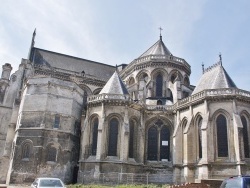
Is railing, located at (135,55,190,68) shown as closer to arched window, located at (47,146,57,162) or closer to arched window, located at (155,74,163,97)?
arched window, located at (155,74,163,97)

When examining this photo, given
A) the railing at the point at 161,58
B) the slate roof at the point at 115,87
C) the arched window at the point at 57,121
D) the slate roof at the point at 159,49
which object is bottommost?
the arched window at the point at 57,121

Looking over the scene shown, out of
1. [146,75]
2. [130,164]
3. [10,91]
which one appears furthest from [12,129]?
[146,75]

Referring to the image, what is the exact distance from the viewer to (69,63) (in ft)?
134

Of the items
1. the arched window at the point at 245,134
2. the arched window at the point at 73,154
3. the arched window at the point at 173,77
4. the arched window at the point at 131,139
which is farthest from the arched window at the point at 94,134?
the arched window at the point at 245,134

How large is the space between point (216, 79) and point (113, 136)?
11570 mm

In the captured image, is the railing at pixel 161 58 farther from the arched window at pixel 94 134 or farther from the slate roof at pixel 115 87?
the arched window at pixel 94 134

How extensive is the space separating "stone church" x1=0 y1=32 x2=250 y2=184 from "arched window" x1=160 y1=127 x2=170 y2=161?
0.10 m

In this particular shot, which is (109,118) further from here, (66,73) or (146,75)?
(66,73)

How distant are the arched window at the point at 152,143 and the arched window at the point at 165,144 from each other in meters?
0.64

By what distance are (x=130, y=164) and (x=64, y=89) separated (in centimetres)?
1009

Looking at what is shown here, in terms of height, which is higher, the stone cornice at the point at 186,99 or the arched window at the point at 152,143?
the stone cornice at the point at 186,99

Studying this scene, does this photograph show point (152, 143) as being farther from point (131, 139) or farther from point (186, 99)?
point (186, 99)

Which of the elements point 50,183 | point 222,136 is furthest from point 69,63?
point 50,183

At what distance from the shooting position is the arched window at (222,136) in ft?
79.5
